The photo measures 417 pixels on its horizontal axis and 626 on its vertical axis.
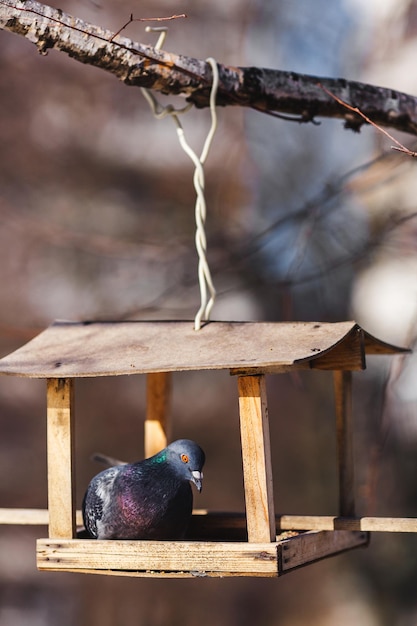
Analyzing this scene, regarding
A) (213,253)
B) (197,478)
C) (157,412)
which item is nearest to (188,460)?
(197,478)

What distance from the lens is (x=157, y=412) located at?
302 cm

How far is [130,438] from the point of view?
4.64 meters

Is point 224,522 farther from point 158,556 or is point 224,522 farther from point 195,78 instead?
point 195,78

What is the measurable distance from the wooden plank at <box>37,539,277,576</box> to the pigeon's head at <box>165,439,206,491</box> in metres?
0.22

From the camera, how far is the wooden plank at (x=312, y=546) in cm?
221

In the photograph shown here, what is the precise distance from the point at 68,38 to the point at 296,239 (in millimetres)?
2231

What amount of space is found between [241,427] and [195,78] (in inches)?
41.4

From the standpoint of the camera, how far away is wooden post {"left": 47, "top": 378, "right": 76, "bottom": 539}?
2.42 metres

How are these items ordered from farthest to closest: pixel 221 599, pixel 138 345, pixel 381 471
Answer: pixel 221 599
pixel 381 471
pixel 138 345

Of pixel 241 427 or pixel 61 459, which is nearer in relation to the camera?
pixel 241 427

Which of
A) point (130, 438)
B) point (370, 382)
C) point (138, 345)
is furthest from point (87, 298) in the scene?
point (138, 345)

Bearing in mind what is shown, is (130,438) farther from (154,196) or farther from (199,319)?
(199,319)

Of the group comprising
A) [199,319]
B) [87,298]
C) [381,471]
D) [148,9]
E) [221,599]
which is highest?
[148,9]

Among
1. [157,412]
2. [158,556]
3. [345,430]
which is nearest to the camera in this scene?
[158,556]
